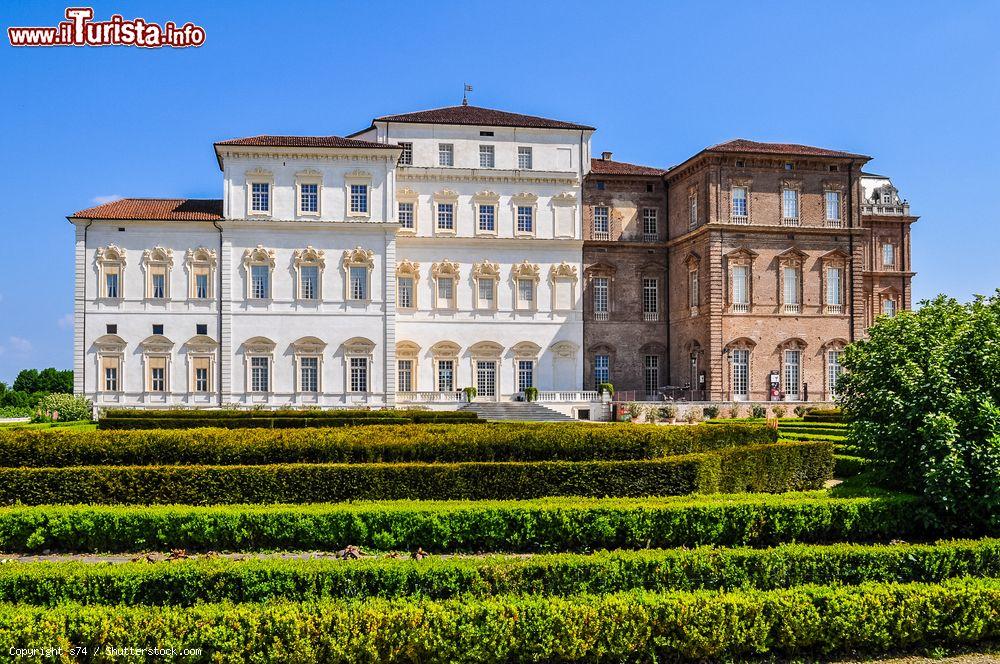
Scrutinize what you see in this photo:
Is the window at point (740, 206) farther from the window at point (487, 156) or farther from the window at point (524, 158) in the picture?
the window at point (487, 156)

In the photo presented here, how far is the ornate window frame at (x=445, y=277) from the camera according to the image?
130 ft

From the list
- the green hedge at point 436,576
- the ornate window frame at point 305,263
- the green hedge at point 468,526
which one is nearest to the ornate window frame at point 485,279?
the ornate window frame at point 305,263

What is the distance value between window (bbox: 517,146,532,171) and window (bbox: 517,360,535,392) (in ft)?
33.7

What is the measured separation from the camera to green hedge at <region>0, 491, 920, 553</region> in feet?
35.7

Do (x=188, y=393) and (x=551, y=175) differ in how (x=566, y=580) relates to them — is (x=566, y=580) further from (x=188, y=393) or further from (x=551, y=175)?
(x=551, y=175)

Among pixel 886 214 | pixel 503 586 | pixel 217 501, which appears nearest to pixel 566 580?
pixel 503 586

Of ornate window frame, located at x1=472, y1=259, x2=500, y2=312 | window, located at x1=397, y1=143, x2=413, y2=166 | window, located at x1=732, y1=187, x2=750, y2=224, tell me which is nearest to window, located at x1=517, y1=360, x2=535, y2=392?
ornate window frame, located at x1=472, y1=259, x2=500, y2=312

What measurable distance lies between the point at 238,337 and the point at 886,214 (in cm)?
3777

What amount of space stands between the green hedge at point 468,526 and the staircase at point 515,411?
23.4 metres

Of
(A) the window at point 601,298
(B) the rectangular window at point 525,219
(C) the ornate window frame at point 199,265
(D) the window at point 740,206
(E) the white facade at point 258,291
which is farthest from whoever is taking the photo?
(A) the window at point 601,298

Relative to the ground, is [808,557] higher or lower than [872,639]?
higher

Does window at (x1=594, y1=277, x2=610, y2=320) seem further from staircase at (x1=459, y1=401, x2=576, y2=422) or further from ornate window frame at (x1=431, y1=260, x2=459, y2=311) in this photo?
staircase at (x1=459, y1=401, x2=576, y2=422)

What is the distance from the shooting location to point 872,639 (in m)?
8.59

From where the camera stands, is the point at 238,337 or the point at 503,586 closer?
the point at 503,586
